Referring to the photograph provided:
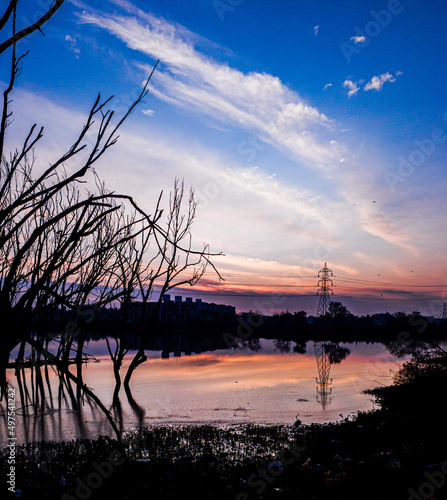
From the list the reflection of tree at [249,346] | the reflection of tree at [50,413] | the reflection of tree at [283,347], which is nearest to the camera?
the reflection of tree at [50,413]

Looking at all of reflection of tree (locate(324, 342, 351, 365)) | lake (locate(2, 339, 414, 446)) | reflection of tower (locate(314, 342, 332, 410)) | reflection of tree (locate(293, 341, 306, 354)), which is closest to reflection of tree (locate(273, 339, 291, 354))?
reflection of tree (locate(293, 341, 306, 354))

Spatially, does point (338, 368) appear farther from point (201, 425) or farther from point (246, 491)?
point (246, 491)

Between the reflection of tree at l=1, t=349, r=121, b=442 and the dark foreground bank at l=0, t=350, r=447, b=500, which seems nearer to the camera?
the dark foreground bank at l=0, t=350, r=447, b=500

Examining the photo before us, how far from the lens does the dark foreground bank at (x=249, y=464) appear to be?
Answer: 210 inches

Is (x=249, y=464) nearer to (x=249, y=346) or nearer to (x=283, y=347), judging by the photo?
(x=283, y=347)

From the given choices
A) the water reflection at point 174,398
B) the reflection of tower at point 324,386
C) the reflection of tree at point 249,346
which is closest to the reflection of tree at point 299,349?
the reflection of tree at point 249,346

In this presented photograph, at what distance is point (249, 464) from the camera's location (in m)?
7.00

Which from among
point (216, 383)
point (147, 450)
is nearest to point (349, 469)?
point (147, 450)

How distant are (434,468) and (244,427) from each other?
20.7 feet

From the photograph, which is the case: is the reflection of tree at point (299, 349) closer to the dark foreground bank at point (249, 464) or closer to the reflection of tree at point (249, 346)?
the reflection of tree at point (249, 346)

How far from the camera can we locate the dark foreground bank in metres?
5.32

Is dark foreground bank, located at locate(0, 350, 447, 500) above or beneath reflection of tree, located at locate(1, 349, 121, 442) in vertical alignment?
above

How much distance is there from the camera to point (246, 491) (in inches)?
223

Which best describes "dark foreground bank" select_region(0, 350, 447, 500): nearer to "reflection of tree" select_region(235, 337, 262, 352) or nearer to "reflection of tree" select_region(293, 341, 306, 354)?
"reflection of tree" select_region(293, 341, 306, 354)
